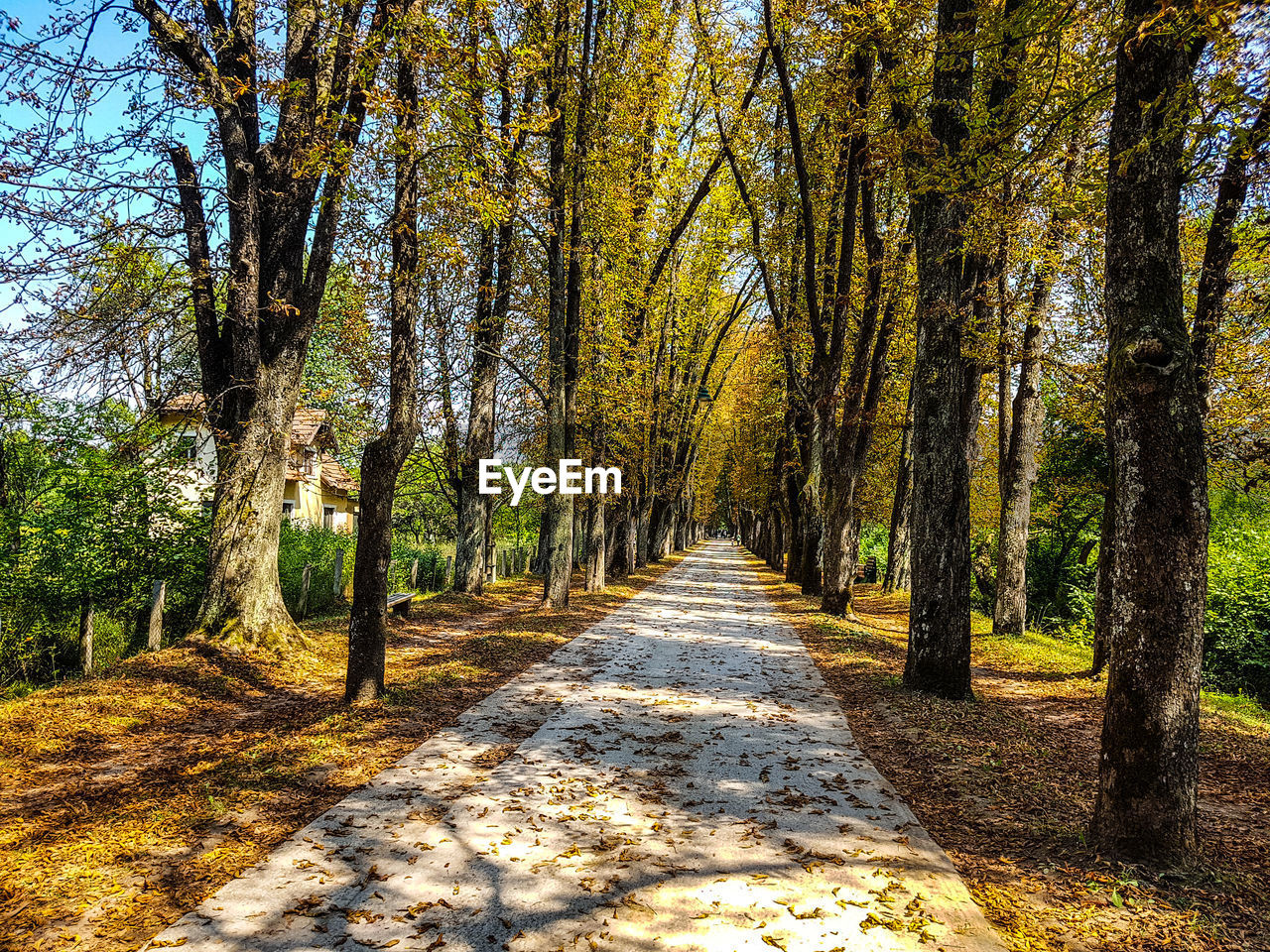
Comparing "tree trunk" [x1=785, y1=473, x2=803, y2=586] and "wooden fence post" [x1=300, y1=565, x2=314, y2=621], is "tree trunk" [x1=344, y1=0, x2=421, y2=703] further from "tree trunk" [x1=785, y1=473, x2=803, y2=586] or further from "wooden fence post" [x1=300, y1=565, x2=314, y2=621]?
"tree trunk" [x1=785, y1=473, x2=803, y2=586]

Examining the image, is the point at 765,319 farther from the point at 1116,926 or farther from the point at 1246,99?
the point at 1116,926

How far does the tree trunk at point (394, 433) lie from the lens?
23.7ft

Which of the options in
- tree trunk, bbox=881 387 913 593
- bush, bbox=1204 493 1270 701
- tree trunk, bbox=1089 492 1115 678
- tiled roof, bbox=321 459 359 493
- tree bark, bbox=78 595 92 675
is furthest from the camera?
tiled roof, bbox=321 459 359 493

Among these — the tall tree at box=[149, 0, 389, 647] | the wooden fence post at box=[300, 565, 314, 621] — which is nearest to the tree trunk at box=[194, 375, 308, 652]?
the tall tree at box=[149, 0, 389, 647]

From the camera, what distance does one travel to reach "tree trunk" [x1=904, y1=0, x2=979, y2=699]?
830 cm

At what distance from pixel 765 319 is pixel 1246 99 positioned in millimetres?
21505

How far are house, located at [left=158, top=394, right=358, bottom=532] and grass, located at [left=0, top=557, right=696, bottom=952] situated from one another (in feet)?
9.06

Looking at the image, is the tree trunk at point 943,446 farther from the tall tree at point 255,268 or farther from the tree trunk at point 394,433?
the tall tree at point 255,268

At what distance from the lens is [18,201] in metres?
6.34

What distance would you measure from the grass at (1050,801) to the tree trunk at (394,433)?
207 inches

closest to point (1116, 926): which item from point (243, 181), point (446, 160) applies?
point (446, 160)

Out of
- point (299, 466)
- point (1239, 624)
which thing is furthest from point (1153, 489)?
point (1239, 624)

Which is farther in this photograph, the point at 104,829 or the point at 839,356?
the point at 839,356

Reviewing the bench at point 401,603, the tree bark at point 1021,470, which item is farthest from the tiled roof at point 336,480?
the tree bark at point 1021,470
